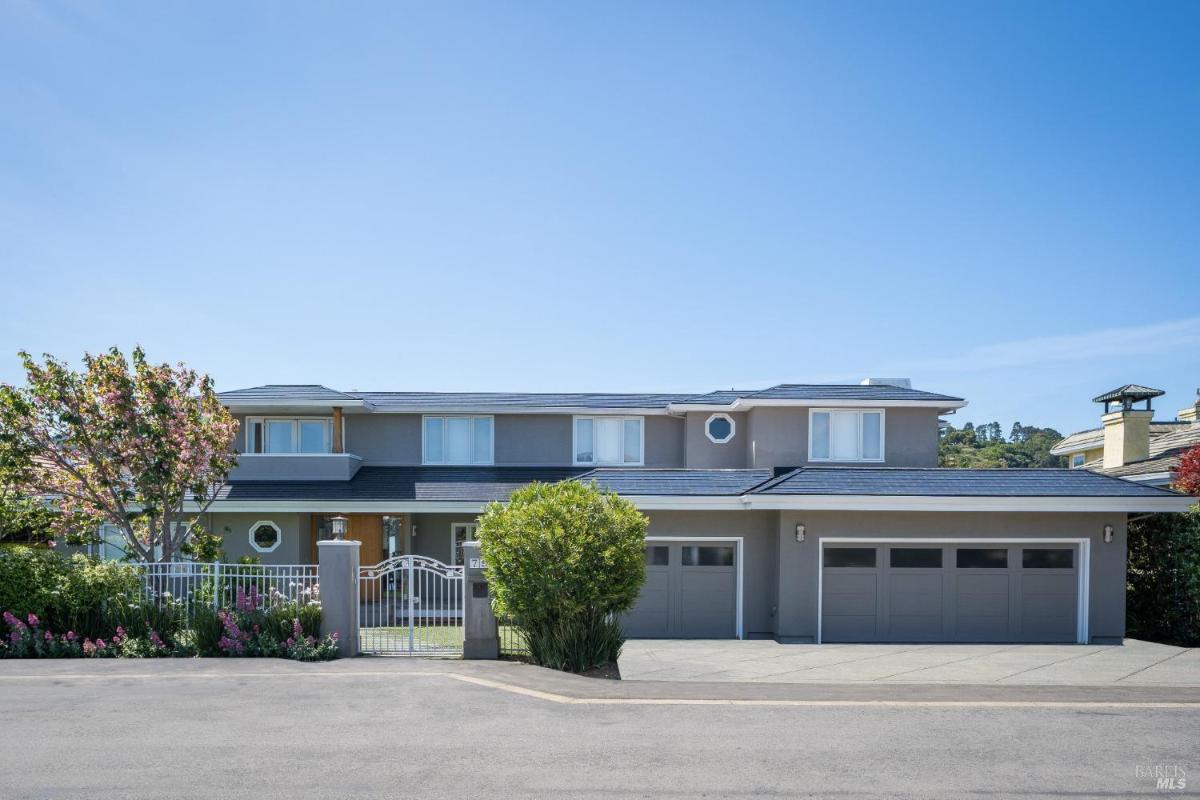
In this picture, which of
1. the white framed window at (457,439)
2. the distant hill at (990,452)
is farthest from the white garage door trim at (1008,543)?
the distant hill at (990,452)

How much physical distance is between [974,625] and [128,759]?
15.8 metres

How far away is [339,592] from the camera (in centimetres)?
1336

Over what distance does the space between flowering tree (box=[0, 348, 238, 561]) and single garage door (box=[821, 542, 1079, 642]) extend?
44.7ft

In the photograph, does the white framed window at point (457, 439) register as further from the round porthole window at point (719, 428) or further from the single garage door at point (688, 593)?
the single garage door at point (688, 593)

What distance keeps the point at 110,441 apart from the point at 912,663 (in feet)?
51.6

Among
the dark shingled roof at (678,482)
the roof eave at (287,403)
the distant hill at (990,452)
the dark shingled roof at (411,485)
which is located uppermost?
the roof eave at (287,403)

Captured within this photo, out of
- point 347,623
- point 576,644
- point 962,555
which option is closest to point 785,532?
point 962,555

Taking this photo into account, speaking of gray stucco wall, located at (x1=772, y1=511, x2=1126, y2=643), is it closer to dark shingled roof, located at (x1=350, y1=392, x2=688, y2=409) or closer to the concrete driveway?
the concrete driveway

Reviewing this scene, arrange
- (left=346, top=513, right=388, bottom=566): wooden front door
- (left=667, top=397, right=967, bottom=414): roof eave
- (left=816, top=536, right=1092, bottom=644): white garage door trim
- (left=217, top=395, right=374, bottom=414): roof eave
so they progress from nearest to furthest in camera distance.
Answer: (left=816, top=536, right=1092, bottom=644): white garage door trim, (left=667, top=397, right=967, bottom=414): roof eave, (left=346, top=513, right=388, bottom=566): wooden front door, (left=217, top=395, right=374, bottom=414): roof eave

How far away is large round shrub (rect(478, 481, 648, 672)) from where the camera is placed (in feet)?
41.5

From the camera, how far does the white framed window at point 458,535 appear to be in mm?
24078

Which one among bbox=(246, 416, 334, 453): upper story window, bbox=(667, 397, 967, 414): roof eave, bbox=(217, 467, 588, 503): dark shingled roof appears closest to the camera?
bbox=(667, 397, 967, 414): roof eave

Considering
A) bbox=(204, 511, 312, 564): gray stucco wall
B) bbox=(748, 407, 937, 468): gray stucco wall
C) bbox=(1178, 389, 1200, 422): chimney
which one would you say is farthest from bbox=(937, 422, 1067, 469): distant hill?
bbox=(204, 511, 312, 564): gray stucco wall

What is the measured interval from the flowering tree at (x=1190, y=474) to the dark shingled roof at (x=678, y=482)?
9.03 m
